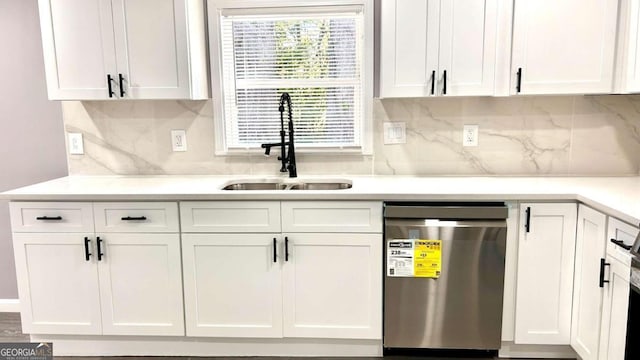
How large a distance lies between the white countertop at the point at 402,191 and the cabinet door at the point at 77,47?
555 mm

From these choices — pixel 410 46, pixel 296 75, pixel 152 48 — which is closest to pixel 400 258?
pixel 410 46

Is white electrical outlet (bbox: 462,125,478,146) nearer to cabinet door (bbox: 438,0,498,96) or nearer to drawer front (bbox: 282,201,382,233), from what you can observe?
cabinet door (bbox: 438,0,498,96)

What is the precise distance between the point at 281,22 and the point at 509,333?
219cm

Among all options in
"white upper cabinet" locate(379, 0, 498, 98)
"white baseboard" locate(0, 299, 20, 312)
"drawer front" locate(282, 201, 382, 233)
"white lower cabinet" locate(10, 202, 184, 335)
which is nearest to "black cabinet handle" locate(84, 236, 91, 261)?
"white lower cabinet" locate(10, 202, 184, 335)

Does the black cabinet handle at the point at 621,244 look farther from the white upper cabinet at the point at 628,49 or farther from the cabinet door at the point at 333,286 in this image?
the cabinet door at the point at 333,286

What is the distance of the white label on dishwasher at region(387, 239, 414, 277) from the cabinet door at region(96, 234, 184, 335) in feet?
3.63

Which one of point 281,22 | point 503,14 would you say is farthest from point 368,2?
point 503,14

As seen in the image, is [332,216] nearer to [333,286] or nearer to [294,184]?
[333,286]

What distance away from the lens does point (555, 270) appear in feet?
7.24

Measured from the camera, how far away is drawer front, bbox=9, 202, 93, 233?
7.57 ft

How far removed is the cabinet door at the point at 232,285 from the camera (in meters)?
2.29

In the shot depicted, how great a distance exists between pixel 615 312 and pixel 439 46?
1488 millimetres

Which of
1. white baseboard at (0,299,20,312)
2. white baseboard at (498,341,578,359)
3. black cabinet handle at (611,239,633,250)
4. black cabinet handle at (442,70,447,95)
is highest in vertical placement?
black cabinet handle at (442,70,447,95)

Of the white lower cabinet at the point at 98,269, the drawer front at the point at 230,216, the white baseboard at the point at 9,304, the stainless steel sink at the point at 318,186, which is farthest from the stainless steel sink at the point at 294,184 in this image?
the white baseboard at the point at 9,304
